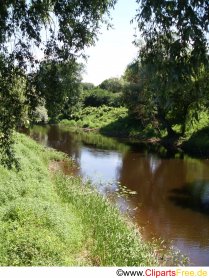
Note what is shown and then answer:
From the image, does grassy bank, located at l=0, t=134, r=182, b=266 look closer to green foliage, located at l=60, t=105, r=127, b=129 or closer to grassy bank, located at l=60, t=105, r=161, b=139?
grassy bank, located at l=60, t=105, r=161, b=139

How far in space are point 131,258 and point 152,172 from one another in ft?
82.5

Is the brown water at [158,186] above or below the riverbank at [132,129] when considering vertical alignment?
below

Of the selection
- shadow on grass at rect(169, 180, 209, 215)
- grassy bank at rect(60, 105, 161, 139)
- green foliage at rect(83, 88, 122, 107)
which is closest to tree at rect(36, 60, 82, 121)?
shadow on grass at rect(169, 180, 209, 215)

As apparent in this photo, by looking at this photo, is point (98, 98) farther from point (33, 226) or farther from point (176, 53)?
point (176, 53)

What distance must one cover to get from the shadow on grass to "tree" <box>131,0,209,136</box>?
63.4ft

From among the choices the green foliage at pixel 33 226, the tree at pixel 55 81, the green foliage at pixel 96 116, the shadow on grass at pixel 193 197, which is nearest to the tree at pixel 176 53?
the tree at pixel 55 81

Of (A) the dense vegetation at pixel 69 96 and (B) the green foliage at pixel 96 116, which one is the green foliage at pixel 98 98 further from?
(A) the dense vegetation at pixel 69 96

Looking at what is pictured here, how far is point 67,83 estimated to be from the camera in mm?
12242

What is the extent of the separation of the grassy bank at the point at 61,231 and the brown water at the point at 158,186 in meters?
2.55

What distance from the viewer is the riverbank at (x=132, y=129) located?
5418 centimetres

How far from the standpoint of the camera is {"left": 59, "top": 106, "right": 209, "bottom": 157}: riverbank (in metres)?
54.2
